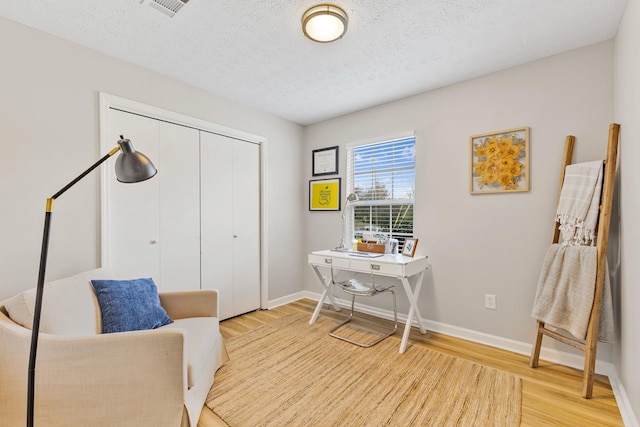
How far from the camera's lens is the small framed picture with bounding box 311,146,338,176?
12.3 ft

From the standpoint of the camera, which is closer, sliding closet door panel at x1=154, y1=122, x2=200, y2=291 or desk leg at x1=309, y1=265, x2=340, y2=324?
sliding closet door panel at x1=154, y1=122, x2=200, y2=291

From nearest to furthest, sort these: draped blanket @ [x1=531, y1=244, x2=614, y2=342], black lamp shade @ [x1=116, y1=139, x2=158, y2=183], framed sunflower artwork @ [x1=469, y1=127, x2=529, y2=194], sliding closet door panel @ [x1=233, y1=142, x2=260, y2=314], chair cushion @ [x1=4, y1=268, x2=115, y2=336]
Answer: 1. black lamp shade @ [x1=116, y1=139, x2=158, y2=183]
2. chair cushion @ [x1=4, y1=268, x2=115, y2=336]
3. draped blanket @ [x1=531, y1=244, x2=614, y2=342]
4. framed sunflower artwork @ [x1=469, y1=127, x2=529, y2=194]
5. sliding closet door panel @ [x1=233, y1=142, x2=260, y2=314]

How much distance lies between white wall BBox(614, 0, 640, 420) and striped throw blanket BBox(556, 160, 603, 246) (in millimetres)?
124

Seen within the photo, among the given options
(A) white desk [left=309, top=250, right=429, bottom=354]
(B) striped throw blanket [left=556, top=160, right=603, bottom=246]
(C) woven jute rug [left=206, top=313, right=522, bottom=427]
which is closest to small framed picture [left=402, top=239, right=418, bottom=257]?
(A) white desk [left=309, top=250, right=429, bottom=354]

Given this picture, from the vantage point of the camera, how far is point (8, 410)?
1.44 m

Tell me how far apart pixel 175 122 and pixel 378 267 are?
2.30m

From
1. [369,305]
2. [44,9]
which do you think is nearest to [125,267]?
[44,9]

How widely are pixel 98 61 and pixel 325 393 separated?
2.93 meters

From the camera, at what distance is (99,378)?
137 centimetres

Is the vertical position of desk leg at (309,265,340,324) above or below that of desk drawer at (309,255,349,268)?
below

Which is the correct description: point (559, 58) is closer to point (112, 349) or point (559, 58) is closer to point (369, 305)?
point (369, 305)

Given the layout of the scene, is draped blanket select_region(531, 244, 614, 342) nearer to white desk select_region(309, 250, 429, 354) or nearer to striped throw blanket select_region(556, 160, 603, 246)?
striped throw blanket select_region(556, 160, 603, 246)

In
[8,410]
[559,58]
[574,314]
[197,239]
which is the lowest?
[8,410]

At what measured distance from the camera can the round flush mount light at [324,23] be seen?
1.78 m
